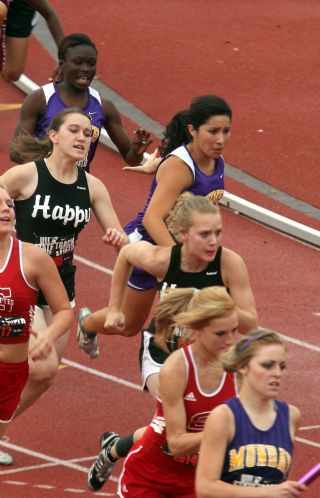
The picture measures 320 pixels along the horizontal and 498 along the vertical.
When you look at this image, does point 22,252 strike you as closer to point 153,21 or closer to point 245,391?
point 245,391

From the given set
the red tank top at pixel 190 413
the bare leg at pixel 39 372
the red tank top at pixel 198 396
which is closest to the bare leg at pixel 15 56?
the bare leg at pixel 39 372

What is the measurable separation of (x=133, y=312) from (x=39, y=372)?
81cm

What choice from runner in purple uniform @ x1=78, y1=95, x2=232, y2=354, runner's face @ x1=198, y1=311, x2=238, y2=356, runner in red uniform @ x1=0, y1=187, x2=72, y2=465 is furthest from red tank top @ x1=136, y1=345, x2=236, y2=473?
runner in purple uniform @ x1=78, y1=95, x2=232, y2=354

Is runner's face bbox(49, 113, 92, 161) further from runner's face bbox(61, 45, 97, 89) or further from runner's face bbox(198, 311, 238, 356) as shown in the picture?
runner's face bbox(198, 311, 238, 356)

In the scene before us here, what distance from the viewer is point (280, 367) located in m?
6.00

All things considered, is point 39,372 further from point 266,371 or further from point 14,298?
point 266,371

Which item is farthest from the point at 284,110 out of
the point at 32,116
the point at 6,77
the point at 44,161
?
the point at 44,161

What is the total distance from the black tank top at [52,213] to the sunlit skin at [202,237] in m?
1.41

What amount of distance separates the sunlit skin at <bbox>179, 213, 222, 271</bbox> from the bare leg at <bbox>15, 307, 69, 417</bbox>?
1378 millimetres

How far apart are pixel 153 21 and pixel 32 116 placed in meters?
8.38

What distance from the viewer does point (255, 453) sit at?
600 centimetres

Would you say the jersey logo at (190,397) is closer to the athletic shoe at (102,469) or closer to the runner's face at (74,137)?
the athletic shoe at (102,469)

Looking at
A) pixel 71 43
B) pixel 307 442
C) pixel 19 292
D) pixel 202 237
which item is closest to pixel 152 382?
pixel 19 292

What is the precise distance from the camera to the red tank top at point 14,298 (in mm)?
7605
